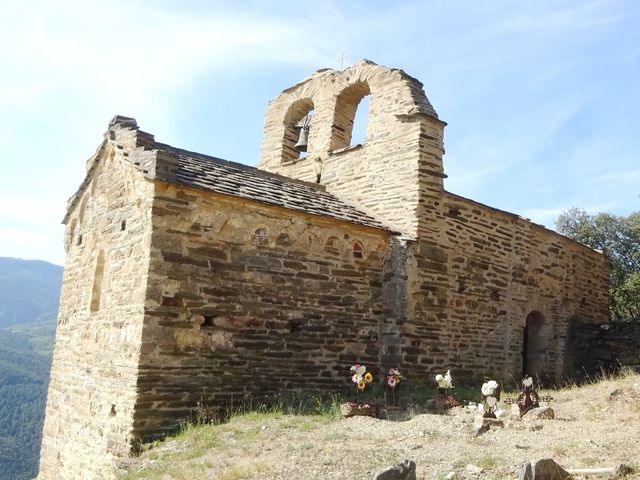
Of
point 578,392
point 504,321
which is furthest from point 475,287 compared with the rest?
point 578,392

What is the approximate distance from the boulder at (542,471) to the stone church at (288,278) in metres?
4.77

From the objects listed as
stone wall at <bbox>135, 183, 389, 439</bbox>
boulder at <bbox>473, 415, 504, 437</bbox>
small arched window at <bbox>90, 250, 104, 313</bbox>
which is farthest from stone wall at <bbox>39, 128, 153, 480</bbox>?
boulder at <bbox>473, 415, 504, 437</bbox>

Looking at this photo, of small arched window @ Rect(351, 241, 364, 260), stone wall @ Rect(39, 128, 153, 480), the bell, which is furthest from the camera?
the bell

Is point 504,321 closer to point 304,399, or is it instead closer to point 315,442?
point 304,399

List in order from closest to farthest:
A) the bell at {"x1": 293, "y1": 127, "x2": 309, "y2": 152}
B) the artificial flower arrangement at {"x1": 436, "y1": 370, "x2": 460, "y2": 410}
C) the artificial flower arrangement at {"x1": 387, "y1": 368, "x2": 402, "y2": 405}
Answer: the artificial flower arrangement at {"x1": 436, "y1": 370, "x2": 460, "y2": 410}
the artificial flower arrangement at {"x1": 387, "y1": 368, "x2": 402, "y2": 405}
the bell at {"x1": 293, "y1": 127, "x2": 309, "y2": 152}

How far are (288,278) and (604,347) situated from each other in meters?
8.36

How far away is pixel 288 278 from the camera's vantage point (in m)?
9.09

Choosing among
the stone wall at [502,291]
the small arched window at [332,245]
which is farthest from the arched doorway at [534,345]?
the small arched window at [332,245]

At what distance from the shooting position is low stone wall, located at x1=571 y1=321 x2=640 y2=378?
12727mm

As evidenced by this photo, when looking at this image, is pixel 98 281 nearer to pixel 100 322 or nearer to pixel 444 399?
pixel 100 322

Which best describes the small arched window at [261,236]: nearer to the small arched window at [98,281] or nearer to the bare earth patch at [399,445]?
the bare earth patch at [399,445]

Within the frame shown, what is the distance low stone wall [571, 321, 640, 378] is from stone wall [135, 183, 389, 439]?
6.19 meters

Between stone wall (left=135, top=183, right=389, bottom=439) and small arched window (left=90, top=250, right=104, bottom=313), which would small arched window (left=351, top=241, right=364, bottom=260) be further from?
small arched window (left=90, top=250, right=104, bottom=313)

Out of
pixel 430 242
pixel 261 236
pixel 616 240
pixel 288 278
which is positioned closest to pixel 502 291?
pixel 430 242
